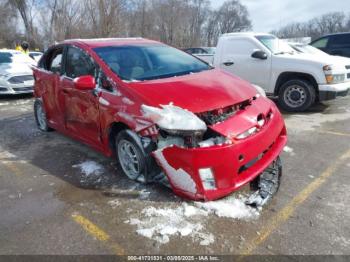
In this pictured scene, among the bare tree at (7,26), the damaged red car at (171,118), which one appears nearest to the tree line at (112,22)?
the bare tree at (7,26)

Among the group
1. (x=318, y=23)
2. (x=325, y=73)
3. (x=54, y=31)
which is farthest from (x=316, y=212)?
(x=318, y=23)

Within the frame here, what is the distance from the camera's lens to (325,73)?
→ 6793mm

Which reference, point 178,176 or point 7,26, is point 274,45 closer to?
point 178,176

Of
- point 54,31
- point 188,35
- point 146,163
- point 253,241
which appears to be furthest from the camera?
point 188,35

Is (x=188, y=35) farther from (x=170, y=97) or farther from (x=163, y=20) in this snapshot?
(x=170, y=97)

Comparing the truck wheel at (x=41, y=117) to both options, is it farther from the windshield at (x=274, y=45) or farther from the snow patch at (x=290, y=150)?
the windshield at (x=274, y=45)

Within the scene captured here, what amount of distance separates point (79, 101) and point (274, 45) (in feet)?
16.9

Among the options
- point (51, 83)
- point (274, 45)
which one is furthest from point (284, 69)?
point (51, 83)

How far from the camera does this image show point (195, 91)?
140 inches

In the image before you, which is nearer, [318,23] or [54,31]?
[54,31]

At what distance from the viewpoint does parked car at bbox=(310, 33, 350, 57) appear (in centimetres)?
1157

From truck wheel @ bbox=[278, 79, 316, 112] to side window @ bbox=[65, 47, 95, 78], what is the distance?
4616 millimetres

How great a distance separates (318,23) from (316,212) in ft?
292

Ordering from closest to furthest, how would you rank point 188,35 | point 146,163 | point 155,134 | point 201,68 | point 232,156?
point 232,156 → point 155,134 → point 146,163 → point 201,68 → point 188,35
